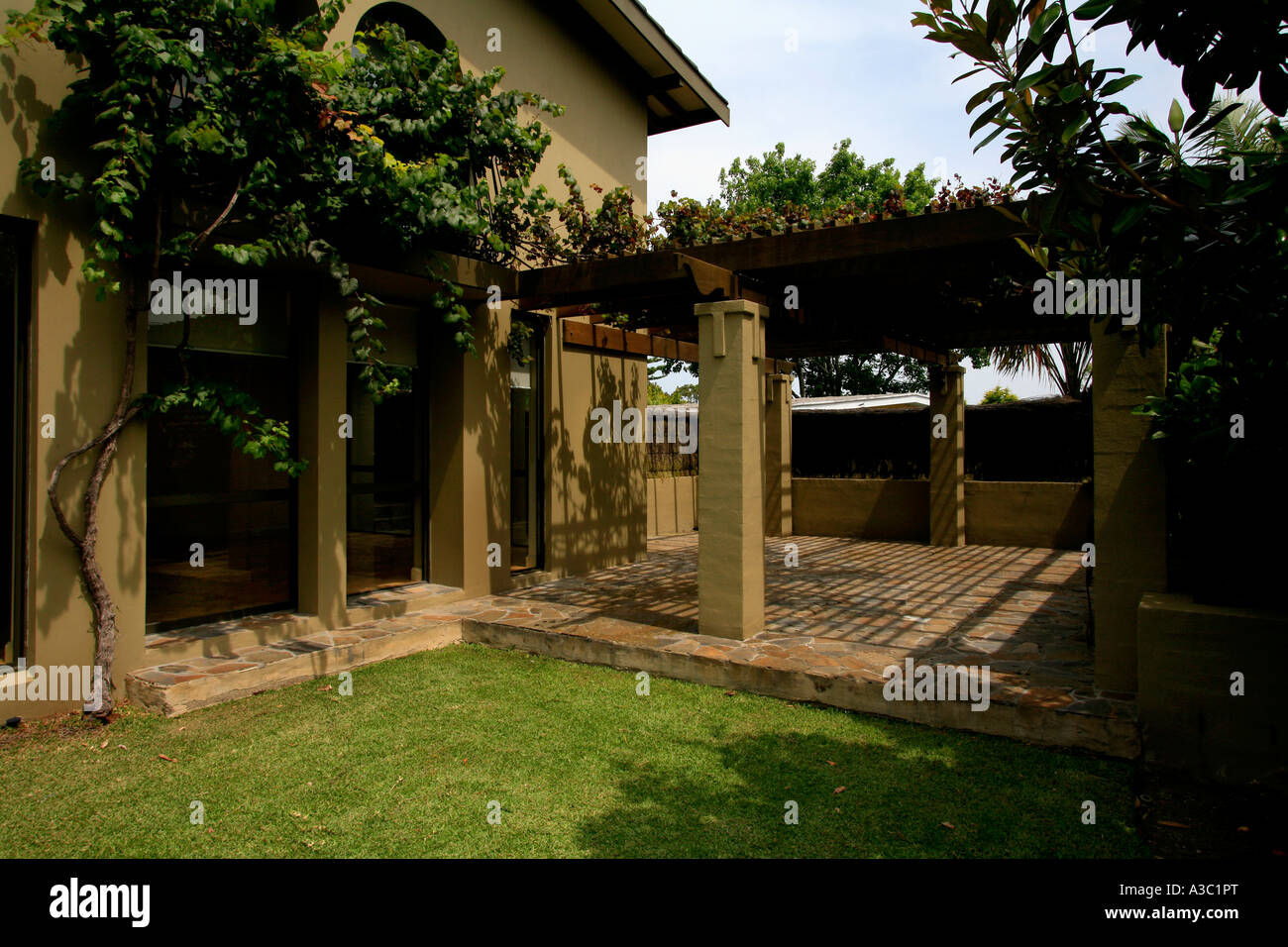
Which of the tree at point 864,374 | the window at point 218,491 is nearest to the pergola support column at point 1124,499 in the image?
the window at point 218,491

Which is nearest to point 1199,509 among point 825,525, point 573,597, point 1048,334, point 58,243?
point 573,597

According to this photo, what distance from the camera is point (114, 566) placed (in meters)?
4.99

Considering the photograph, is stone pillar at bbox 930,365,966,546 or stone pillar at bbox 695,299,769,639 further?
stone pillar at bbox 930,365,966,546

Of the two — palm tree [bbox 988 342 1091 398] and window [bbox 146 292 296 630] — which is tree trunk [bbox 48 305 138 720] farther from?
palm tree [bbox 988 342 1091 398]

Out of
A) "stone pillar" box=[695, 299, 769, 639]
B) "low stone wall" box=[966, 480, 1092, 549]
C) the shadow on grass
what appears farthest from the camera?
"low stone wall" box=[966, 480, 1092, 549]

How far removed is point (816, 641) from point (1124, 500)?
2344mm

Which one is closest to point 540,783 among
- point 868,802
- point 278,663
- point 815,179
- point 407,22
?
point 868,802

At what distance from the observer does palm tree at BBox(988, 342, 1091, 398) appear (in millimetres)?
15477

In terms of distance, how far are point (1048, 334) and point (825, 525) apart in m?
4.78

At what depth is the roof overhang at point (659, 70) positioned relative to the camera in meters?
9.06

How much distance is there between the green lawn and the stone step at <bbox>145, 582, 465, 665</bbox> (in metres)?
0.67
